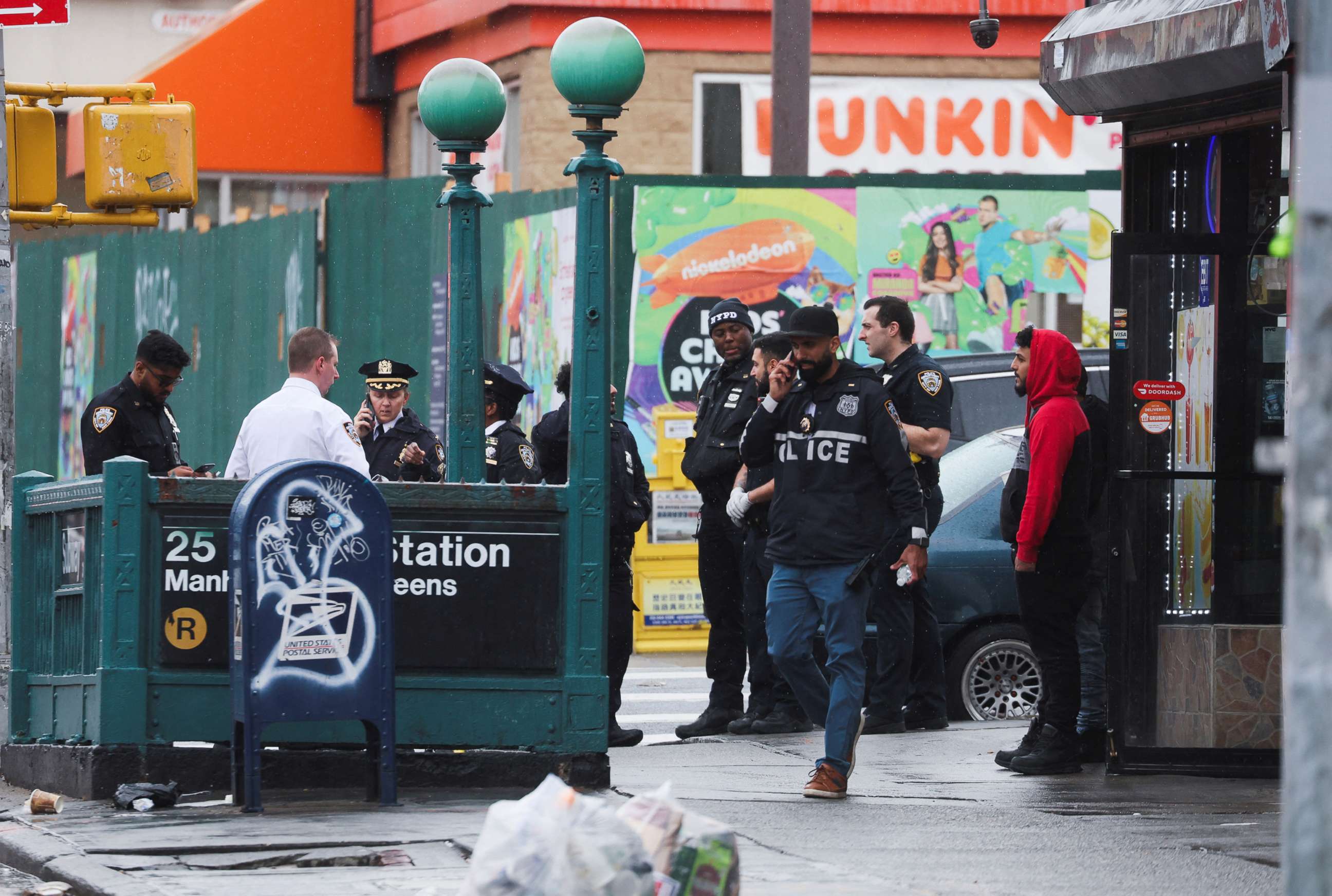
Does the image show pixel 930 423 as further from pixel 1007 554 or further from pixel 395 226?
pixel 395 226

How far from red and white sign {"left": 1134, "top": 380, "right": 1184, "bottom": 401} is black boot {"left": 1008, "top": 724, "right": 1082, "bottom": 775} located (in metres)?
1.46

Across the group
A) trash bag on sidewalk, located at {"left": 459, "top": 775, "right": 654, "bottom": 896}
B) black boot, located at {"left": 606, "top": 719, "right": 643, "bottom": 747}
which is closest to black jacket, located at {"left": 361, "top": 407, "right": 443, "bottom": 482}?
black boot, located at {"left": 606, "top": 719, "right": 643, "bottom": 747}

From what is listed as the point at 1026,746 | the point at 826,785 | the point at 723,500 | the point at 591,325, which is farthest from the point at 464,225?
the point at 1026,746

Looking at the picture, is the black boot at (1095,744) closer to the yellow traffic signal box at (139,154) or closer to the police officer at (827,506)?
the police officer at (827,506)

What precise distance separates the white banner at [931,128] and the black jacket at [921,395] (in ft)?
37.6

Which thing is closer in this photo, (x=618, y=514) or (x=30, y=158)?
(x=30, y=158)

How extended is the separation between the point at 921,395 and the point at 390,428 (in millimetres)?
2702

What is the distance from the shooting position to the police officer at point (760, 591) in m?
10.1

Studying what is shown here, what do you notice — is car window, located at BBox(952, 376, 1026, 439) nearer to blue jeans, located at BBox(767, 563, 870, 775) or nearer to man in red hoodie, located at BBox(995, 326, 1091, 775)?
man in red hoodie, located at BBox(995, 326, 1091, 775)

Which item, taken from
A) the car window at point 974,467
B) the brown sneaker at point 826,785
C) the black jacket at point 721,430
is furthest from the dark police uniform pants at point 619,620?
the brown sneaker at point 826,785

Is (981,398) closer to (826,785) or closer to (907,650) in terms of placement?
(907,650)

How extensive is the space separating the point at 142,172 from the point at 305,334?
178cm

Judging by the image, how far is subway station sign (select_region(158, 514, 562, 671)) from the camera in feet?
26.2

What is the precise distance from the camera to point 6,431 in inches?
360
